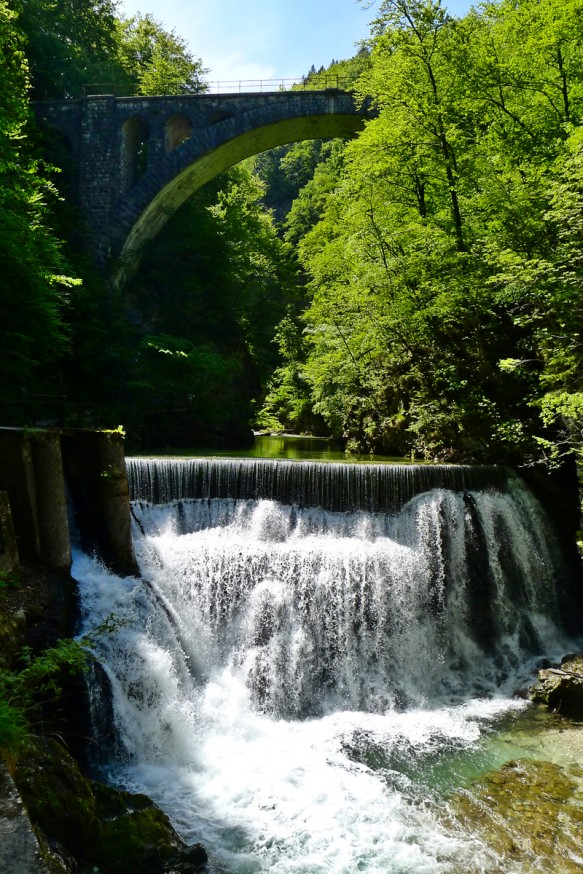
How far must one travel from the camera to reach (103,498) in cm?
811

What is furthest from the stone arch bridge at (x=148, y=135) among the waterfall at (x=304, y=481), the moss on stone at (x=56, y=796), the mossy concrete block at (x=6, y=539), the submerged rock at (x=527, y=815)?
the submerged rock at (x=527, y=815)

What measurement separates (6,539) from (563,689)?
7452mm

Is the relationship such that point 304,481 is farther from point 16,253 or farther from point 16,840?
point 16,840

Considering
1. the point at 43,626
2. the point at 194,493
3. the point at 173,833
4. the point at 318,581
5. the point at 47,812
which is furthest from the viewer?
the point at 194,493

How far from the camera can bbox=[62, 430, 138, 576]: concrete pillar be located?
7977 millimetres

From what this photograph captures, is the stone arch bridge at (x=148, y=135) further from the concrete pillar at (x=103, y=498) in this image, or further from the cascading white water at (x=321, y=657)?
the cascading white water at (x=321, y=657)

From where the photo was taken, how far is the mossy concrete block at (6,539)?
19.5 ft

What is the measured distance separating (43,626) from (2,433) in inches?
96.4

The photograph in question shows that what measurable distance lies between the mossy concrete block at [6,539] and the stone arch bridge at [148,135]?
607 inches

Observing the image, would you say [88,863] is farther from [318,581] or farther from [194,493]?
[194,493]

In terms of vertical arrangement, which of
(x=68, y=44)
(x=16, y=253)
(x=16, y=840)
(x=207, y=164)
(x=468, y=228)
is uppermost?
(x=68, y=44)

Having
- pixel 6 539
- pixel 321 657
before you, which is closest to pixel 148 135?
pixel 6 539

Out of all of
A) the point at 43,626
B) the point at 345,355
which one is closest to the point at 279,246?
the point at 345,355

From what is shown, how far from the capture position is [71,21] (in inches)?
950
